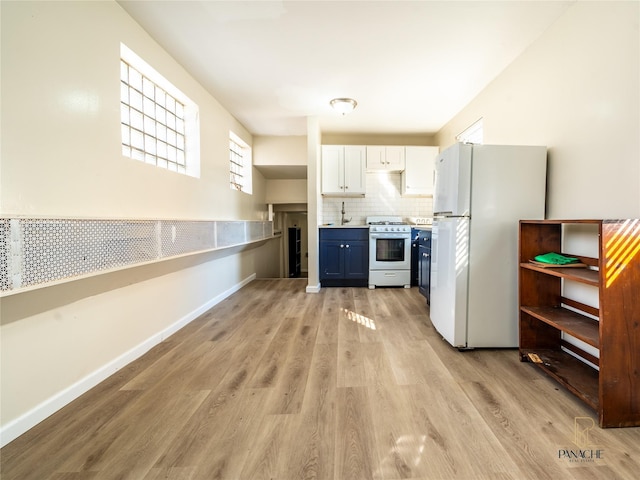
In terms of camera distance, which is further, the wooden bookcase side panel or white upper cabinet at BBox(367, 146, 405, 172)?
white upper cabinet at BBox(367, 146, 405, 172)

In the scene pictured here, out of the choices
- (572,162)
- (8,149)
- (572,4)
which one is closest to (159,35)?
(8,149)

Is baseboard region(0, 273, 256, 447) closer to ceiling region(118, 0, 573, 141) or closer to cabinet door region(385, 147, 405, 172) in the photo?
ceiling region(118, 0, 573, 141)

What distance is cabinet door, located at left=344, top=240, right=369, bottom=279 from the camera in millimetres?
4062

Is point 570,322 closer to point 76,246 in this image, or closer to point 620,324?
point 620,324

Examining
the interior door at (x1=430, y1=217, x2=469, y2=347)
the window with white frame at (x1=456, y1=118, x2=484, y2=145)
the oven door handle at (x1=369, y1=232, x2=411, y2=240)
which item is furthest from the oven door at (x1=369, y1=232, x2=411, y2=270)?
the interior door at (x1=430, y1=217, x2=469, y2=347)

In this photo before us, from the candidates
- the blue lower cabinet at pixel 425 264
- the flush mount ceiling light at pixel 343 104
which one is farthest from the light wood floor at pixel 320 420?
the flush mount ceiling light at pixel 343 104

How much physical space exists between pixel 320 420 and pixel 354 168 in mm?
3616

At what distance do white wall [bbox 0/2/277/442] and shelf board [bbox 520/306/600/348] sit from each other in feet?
8.94

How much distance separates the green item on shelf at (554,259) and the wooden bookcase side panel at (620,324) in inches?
16.7

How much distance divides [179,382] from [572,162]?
9.80 ft

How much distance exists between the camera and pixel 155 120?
2262mm

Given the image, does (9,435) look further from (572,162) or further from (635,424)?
(572,162)

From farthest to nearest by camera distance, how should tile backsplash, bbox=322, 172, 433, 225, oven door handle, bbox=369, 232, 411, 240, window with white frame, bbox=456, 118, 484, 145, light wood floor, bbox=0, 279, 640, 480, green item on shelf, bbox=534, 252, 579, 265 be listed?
1. tile backsplash, bbox=322, 172, 433, 225
2. oven door handle, bbox=369, 232, 411, 240
3. window with white frame, bbox=456, 118, 484, 145
4. green item on shelf, bbox=534, 252, 579, 265
5. light wood floor, bbox=0, 279, 640, 480

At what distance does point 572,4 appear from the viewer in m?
1.76
